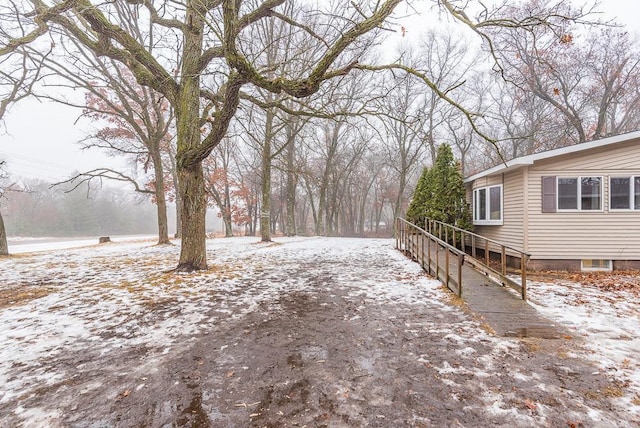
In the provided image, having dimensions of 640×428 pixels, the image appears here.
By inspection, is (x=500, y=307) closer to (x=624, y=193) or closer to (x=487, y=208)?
(x=624, y=193)

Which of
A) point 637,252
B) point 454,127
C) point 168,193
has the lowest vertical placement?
point 637,252

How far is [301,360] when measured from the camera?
3.10m

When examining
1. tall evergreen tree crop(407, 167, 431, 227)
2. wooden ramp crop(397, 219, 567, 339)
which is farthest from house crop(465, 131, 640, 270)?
tall evergreen tree crop(407, 167, 431, 227)

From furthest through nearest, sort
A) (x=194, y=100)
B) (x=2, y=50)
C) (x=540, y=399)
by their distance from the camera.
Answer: (x=194, y=100) → (x=2, y=50) → (x=540, y=399)

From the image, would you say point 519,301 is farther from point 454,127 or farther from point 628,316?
point 454,127

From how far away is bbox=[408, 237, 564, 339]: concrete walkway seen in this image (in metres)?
3.83

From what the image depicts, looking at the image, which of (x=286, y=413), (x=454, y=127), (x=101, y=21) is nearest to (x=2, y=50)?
(x=101, y=21)

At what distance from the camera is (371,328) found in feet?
12.9

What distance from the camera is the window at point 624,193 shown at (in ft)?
26.1

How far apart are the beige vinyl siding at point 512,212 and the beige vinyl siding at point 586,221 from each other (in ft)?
0.85

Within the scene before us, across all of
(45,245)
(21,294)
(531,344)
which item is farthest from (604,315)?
(45,245)

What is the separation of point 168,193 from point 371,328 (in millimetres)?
21173

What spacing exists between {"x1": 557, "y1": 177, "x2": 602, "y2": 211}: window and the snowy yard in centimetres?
318

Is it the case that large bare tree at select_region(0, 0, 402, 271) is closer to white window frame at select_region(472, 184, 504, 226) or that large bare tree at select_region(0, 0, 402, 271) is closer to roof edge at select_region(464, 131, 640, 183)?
roof edge at select_region(464, 131, 640, 183)
